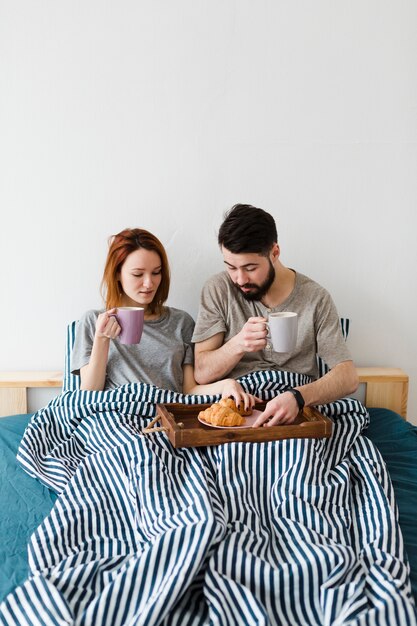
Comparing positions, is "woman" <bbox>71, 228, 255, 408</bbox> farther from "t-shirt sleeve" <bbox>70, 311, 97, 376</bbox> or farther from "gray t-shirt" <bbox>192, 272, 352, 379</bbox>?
"gray t-shirt" <bbox>192, 272, 352, 379</bbox>

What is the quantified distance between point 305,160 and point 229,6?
595 mm

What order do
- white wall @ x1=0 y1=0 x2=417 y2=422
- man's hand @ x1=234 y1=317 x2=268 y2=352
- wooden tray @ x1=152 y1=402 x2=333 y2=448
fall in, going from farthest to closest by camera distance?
white wall @ x1=0 y1=0 x2=417 y2=422 → man's hand @ x1=234 y1=317 x2=268 y2=352 → wooden tray @ x1=152 y1=402 x2=333 y2=448

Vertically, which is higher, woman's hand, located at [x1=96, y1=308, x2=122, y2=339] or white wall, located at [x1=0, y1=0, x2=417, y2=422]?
white wall, located at [x1=0, y1=0, x2=417, y2=422]

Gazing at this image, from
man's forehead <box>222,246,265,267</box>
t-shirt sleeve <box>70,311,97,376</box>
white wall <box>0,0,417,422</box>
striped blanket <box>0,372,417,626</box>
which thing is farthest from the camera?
white wall <box>0,0,417,422</box>

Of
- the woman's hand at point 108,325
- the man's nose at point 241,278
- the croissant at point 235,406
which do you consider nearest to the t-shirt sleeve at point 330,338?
the man's nose at point 241,278

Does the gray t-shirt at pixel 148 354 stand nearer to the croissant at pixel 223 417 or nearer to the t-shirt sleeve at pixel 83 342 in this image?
the t-shirt sleeve at pixel 83 342

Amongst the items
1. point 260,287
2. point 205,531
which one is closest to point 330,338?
point 260,287

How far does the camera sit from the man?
2.01 metres

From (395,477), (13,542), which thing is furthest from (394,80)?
(13,542)

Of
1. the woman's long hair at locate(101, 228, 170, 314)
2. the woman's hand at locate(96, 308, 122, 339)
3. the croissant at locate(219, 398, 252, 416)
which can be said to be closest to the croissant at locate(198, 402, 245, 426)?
the croissant at locate(219, 398, 252, 416)

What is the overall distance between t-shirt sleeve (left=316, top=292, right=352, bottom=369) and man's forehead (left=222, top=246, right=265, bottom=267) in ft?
0.97

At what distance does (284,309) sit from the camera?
218cm

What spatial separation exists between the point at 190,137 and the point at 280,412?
1120 mm

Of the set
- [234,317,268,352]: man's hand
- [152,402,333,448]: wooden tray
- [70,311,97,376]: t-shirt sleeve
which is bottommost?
[152,402,333,448]: wooden tray
